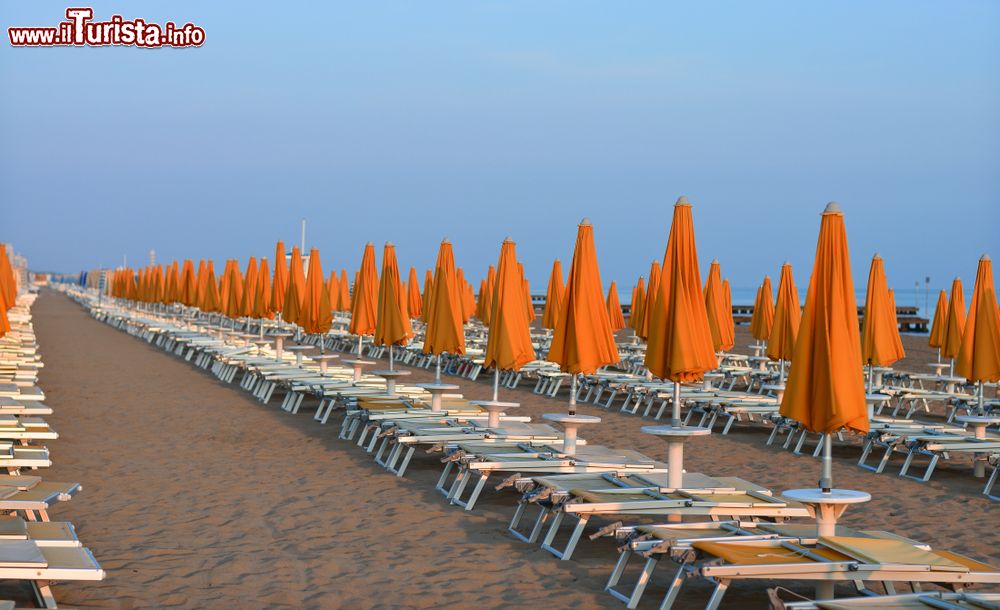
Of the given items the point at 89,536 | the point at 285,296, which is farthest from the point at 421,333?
the point at 89,536

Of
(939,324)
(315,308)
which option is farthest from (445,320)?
(939,324)

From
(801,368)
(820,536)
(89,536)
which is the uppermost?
(801,368)

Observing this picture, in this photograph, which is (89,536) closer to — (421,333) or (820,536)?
(820,536)

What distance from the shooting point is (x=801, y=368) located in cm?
534

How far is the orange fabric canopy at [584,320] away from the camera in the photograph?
25.0ft

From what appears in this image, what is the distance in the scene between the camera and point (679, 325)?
21.5 ft

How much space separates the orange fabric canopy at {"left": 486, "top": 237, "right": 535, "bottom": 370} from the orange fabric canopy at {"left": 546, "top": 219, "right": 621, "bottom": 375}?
97cm

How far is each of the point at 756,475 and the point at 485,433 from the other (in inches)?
96.9

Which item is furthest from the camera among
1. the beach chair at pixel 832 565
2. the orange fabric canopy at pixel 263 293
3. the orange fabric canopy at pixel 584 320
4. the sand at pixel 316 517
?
the orange fabric canopy at pixel 263 293

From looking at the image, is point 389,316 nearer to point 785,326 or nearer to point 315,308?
point 315,308

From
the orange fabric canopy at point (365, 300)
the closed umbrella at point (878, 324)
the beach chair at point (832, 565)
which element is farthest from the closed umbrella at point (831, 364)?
the orange fabric canopy at point (365, 300)

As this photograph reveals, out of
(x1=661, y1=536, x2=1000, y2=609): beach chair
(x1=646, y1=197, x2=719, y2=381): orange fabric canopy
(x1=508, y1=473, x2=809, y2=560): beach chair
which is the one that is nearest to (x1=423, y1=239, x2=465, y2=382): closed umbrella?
(x1=508, y1=473, x2=809, y2=560): beach chair

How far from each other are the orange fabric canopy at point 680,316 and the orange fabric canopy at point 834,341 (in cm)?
130

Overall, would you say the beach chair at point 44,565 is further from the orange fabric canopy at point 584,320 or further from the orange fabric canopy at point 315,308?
the orange fabric canopy at point 315,308
